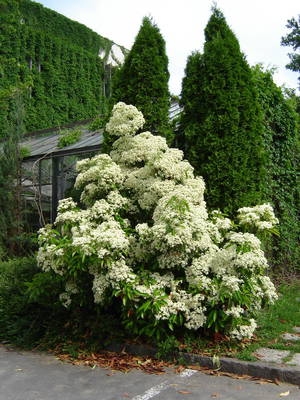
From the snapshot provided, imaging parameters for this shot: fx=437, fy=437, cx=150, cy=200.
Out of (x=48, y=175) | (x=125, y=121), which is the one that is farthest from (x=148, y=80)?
(x=48, y=175)

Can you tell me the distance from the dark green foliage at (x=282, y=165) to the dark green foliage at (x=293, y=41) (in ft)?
63.8

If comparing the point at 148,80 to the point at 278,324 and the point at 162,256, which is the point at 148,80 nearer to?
the point at 162,256

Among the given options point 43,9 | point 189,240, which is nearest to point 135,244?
point 189,240

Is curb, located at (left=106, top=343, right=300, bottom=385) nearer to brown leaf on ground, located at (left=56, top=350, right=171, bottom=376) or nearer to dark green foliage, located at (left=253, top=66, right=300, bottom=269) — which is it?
brown leaf on ground, located at (left=56, top=350, right=171, bottom=376)

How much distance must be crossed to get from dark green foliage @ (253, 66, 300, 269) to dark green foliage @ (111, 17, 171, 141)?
6.53 feet

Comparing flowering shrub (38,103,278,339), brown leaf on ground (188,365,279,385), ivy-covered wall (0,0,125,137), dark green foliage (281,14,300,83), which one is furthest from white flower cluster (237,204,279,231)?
dark green foliage (281,14,300,83)

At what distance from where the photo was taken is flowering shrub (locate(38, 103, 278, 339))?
14.9 ft

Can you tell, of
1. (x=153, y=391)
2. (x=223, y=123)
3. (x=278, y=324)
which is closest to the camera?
(x=153, y=391)

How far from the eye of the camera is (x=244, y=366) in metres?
4.26

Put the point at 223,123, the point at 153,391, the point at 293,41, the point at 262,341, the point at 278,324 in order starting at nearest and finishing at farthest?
the point at 153,391 → the point at 262,341 → the point at 278,324 → the point at 223,123 → the point at 293,41

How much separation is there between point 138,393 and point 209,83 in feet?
15.6

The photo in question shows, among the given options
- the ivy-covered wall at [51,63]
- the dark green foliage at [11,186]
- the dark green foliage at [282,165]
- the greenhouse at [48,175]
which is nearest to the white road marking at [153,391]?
the dark green foliage at [282,165]

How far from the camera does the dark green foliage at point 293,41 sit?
87.6 feet

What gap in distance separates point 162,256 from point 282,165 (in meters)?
4.98
